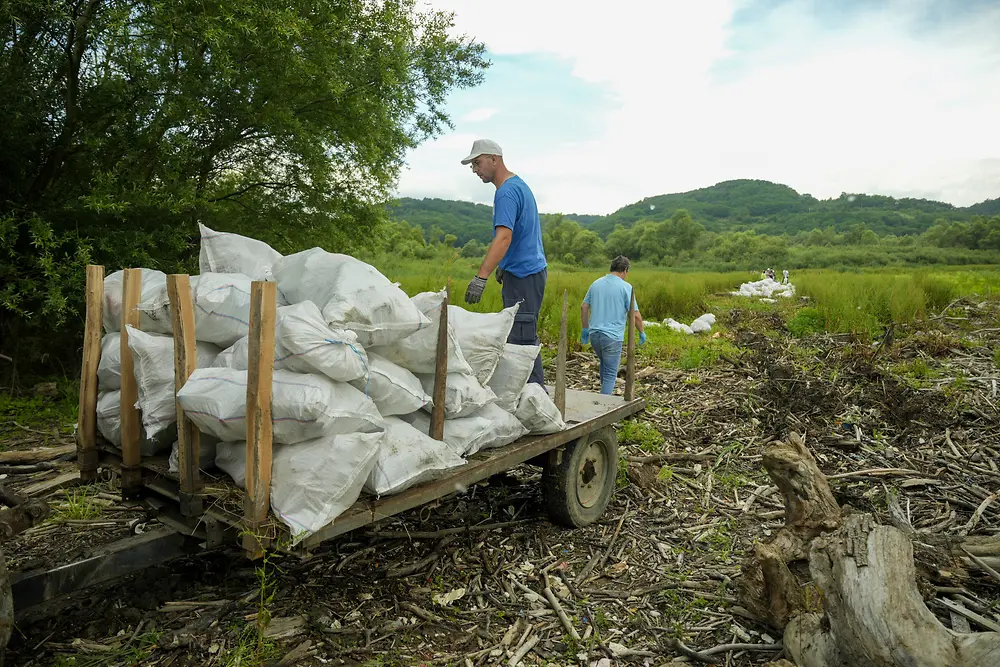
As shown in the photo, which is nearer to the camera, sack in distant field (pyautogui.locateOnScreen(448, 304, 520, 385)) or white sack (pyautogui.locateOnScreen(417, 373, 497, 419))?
white sack (pyautogui.locateOnScreen(417, 373, 497, 419))

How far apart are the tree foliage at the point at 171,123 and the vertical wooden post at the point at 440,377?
4677mm

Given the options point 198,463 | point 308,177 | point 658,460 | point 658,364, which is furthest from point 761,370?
point 198,463

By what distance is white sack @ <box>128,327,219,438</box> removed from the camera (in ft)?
8.46

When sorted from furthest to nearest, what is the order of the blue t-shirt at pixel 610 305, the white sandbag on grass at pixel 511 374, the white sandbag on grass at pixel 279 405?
the blue t-shirt at pixel 610 305
the white sandbag on grass at pixel 511 374
the white sandbag on grass at pixel 279 405

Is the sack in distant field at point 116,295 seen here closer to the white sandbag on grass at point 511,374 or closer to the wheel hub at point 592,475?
the white sandbag on grass at point 511,374

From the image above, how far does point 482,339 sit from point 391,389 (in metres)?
0.72

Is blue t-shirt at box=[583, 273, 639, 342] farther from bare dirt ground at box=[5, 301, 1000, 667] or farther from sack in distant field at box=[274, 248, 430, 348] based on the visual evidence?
sack in distant field at box=[274, 248, 430, 348]

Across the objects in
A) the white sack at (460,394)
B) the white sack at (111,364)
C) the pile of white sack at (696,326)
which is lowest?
the pile of white sack at (696,326)

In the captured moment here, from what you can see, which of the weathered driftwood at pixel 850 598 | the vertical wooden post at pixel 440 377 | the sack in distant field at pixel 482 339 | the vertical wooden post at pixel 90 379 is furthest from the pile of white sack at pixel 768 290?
the vertical wooden post at pixel 90 379

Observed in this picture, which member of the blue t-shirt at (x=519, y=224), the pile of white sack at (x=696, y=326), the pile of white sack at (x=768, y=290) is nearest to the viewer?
the blue t-shirt at (x=519, y=224)

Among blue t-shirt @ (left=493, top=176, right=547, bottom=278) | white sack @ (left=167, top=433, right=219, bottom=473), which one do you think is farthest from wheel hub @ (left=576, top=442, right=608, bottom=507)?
white sack @ (left=167, top=433, right=219, bottom=473)

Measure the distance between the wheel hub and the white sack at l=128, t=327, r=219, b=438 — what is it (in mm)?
2567

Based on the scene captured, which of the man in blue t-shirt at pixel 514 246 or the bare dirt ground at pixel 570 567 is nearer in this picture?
the bare dirt ground at pixel 570 567

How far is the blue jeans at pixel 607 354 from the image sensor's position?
6.42 meters
